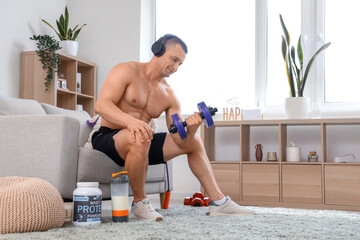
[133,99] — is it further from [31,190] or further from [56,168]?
[31,190]

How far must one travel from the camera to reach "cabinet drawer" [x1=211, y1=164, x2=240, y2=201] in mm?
3605

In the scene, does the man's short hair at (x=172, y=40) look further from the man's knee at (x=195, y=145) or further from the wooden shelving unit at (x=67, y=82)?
the wooden shelving unit at (x=67, y=82)

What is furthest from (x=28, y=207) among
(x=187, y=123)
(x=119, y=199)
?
(x=187, y=123)

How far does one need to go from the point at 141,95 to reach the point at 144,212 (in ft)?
1.98

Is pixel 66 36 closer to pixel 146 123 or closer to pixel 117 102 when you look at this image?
pixel 117 102

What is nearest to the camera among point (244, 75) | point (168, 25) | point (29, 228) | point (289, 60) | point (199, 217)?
point (29, 228)

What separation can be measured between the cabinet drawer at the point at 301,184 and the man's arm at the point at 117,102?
5.71 feet

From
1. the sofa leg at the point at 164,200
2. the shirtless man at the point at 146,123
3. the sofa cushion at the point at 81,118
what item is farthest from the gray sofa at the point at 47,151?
the sofa leg at the point at 164,200

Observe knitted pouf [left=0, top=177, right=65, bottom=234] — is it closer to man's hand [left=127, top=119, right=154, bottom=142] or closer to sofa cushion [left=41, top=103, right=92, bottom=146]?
man's hand [left=127, top=119, right=154, bottom=142]

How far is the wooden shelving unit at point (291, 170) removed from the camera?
329 cm

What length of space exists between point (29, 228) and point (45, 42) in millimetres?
2492

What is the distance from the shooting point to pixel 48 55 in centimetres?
378

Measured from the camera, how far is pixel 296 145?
3852 mm

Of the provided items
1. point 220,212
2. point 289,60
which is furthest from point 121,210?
point 289,60
